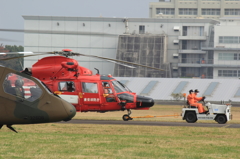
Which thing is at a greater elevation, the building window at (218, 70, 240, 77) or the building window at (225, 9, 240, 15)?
the building window at (225, 9, 240, 15)

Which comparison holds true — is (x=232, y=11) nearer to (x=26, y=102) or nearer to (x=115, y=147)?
(x=115, y=147)

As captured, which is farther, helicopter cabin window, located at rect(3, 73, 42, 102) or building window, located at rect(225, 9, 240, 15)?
building window, located at rect(225, 9, 240, 15)

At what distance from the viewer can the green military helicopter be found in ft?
51.4

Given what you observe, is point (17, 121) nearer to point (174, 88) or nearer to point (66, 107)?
point (66, 107)

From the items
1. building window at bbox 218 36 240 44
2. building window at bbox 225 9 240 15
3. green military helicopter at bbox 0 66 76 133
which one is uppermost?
building window at bbox 225 9 240 15

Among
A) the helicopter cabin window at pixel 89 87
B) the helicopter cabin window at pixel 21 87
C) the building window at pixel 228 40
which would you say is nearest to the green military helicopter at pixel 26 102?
the helicopter cabin window at pixel 21 87

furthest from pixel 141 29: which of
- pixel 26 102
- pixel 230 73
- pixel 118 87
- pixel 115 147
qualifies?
pixel 26 102

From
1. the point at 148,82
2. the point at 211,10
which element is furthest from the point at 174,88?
the point at 211,10

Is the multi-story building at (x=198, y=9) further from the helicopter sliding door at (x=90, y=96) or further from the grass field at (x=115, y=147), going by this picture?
the grass field at (x=115, y=147)

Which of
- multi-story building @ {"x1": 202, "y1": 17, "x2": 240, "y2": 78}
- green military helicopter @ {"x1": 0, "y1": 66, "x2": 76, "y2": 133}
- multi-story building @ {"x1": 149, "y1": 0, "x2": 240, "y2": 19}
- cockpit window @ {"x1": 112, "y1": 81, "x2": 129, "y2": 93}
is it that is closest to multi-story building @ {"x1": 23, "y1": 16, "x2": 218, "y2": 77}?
multi-story building @ {"x1": 202, "y1": 17, "x2": 240, "y2": 78}

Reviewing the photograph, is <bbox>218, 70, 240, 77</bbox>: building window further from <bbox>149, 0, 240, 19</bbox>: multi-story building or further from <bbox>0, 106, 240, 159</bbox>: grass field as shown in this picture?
<bbox>0, 106, 240, 159</bbox>: grass field

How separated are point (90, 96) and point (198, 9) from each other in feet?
509

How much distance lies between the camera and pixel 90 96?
97.9 ft

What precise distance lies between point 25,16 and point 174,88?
57.0m
